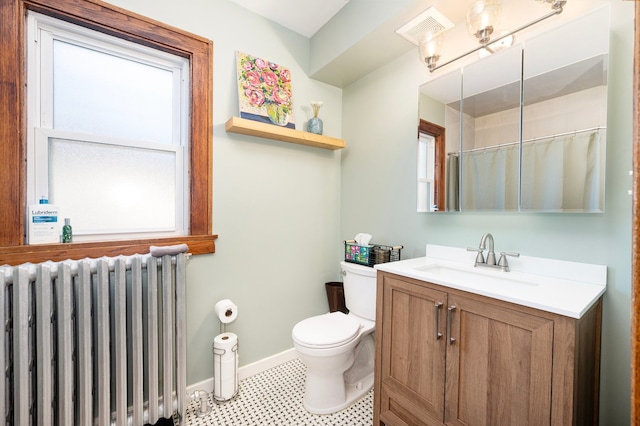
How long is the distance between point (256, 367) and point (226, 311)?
0.54m

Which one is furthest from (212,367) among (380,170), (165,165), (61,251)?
(380,170)

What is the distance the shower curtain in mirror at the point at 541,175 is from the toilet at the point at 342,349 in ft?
2.65

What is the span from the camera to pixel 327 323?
5.78 ft

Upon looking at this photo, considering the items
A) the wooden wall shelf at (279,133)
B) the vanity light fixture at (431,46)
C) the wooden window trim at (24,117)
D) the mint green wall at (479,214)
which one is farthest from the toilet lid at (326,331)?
the vanity light fixture at (431,46)

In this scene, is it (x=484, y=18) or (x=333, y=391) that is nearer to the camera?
(x=484, y=18)

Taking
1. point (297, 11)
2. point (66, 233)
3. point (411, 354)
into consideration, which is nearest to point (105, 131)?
point (66, 233)

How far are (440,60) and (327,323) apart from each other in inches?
70.4

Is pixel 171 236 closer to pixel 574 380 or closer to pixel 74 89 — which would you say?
pixel 74 89

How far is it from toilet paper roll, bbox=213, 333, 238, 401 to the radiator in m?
0.22

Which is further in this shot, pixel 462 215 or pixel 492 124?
pixel 462 215

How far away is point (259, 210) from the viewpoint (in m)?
2.04

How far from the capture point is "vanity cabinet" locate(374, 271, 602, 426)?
912mm

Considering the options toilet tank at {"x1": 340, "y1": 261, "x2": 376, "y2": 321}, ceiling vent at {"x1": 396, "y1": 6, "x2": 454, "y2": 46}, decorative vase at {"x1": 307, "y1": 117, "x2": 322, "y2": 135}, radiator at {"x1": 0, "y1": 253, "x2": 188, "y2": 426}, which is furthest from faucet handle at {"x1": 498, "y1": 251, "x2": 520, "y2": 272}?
radiator at {"x1": 0, "y1": 253, "x2": 188, "y2": 426}

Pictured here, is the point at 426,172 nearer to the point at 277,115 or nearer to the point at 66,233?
the point at 277,115
